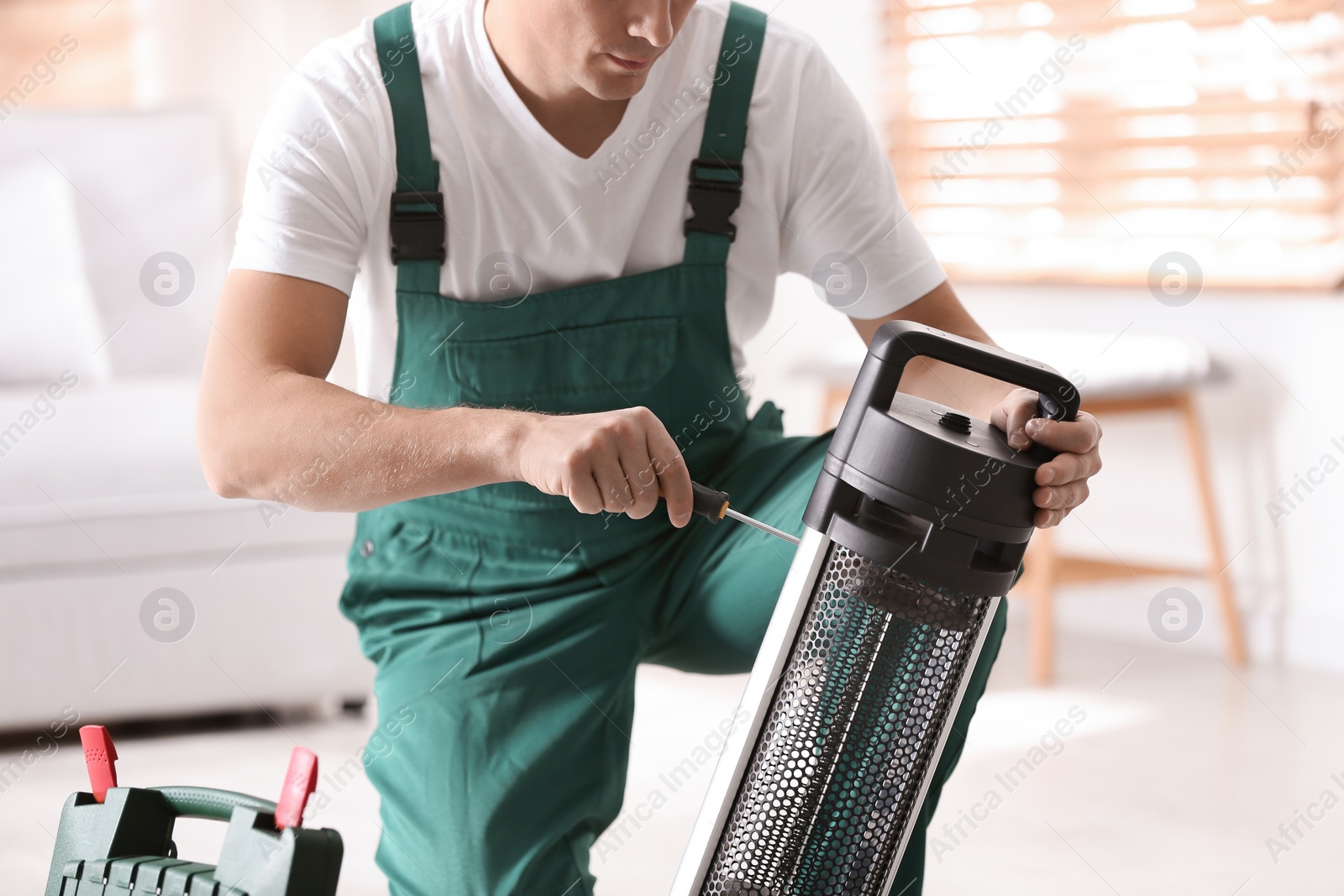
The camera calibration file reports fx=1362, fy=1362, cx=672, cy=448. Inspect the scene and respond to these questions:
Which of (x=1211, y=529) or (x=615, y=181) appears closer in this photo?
(x=615, y=181)

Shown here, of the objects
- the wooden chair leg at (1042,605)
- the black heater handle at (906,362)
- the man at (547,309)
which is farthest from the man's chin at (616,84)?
the wooden chair leg at (1042,605)

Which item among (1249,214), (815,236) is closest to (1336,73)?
(1249,214)

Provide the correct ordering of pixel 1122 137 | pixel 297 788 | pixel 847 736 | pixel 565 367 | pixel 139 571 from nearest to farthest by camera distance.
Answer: pixel 297 788 → pixel 847 736 → pixel 565 367 → pixel 139 571 → pixel 1122 137

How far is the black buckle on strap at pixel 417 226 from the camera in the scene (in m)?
1.15

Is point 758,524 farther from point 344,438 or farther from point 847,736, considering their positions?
point 344,438

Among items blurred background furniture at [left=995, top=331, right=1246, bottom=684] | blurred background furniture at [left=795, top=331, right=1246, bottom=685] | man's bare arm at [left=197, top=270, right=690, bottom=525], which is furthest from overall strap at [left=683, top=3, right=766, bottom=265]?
blurred background furniture at [left=995, top=331, right=1246, bottom=684]

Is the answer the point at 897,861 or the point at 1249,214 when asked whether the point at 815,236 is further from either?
the point at 1249,214

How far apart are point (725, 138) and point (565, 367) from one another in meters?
0.25

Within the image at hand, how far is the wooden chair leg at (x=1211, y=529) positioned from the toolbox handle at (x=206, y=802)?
6.40ft

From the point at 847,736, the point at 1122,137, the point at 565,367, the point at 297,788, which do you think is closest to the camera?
the point at 297,788

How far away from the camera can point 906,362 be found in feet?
2.80

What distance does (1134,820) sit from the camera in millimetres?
1769

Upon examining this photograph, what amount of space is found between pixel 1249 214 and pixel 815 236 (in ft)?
4.87

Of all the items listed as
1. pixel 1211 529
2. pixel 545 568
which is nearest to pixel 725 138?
pixel 545 568
